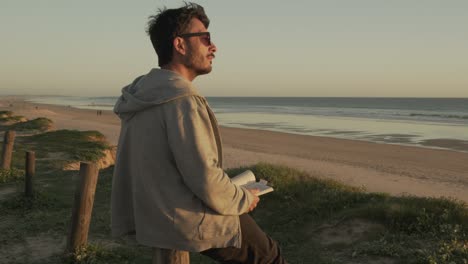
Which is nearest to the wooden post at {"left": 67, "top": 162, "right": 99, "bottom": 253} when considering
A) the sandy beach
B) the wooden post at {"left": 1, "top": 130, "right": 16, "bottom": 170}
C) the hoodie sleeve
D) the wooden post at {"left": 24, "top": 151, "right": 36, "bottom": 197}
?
the wooden post at {"left": 24, "top": 151, "right": 36, "bottom": 197}

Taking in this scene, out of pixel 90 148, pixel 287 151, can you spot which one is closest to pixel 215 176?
pixel 90 148

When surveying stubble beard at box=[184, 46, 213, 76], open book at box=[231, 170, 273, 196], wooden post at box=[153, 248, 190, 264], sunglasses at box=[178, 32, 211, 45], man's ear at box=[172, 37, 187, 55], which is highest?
sunglasses at box=[178, 32, 211, 45]

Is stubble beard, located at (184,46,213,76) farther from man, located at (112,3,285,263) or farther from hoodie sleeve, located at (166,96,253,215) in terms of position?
hoodie sleeve, located at (166,96,253,215)

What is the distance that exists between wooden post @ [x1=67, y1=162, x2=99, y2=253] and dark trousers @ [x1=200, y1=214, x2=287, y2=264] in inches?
148

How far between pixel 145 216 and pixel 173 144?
50cm

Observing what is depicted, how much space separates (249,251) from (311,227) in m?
5.14

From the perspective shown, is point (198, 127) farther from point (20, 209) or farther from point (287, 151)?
point (287, 151)

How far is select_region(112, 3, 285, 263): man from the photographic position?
221cm

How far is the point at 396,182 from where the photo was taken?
542 inches

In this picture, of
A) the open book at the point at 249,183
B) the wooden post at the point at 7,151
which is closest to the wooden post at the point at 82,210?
the open book at the point at 249,183

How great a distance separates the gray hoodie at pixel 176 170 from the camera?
220 cm

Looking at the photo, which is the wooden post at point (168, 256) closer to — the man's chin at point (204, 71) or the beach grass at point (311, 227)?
the man's chin at point (204, 71)

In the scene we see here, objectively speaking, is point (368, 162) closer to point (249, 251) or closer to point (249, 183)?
point (249, 183)

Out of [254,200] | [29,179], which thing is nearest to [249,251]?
[254,200]
